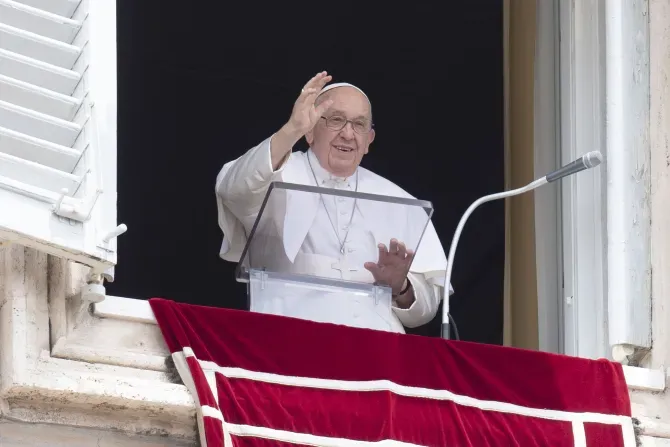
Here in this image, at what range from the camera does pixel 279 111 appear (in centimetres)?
851

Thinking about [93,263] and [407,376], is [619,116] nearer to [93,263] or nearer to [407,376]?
[407,376]

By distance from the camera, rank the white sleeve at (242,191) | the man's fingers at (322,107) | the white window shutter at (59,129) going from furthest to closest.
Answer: the white sleeve at (242,191) < the man's fingers at (322,107) < the white window shutter at (59,129)

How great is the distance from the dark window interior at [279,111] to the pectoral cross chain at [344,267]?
1496 millimetres

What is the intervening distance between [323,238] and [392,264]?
0.37 meters

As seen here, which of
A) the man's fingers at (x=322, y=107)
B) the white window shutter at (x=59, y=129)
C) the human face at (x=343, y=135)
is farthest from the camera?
the human face at (x=343, y=135)

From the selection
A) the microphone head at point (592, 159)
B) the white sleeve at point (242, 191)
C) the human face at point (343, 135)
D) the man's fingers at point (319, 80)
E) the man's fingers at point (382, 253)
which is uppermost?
the man's fingers at point (319, 80)

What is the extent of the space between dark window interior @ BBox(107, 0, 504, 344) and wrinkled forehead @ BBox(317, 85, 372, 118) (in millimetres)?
1325

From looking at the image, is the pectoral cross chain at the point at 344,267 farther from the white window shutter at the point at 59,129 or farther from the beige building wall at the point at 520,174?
the white window shutter at the point at 59,129

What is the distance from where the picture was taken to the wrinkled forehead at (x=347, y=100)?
7.07 metres

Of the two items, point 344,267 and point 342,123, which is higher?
point 342,123

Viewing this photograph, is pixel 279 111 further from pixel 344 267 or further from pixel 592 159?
pixel 592 159

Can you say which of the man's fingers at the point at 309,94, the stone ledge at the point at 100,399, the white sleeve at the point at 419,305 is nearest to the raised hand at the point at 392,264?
the white sleeve at the point at 419,305

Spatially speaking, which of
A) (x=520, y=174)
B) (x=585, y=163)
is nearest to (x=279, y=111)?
(x=520, y=174)

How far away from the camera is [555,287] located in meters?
7.31
